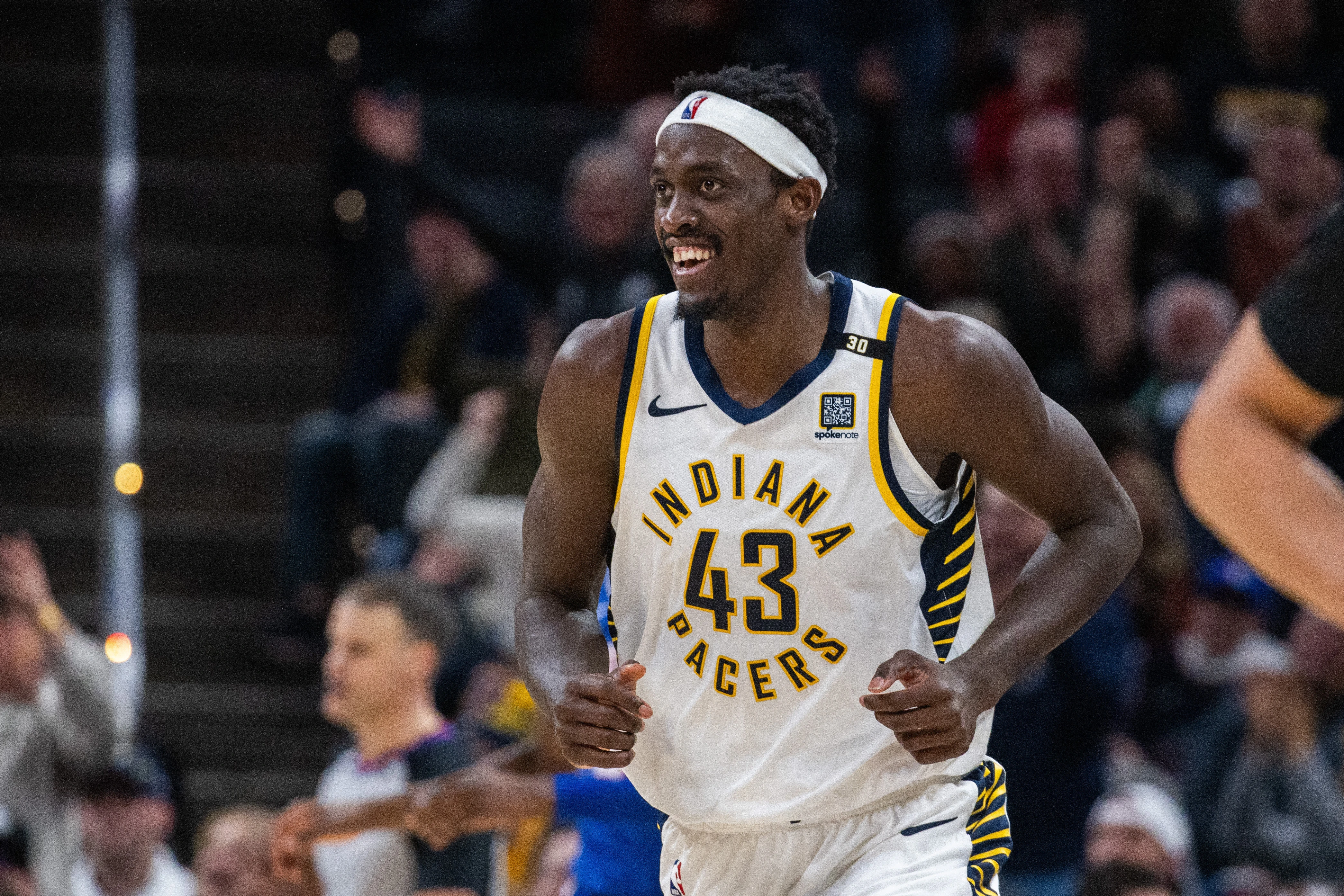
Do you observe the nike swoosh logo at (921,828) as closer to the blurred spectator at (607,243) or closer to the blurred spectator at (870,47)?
the blurred spectator at (607,243)

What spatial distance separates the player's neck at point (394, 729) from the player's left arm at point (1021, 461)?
2972 millimetres

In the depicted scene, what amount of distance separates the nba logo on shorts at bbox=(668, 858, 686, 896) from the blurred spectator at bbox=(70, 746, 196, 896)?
156 inches

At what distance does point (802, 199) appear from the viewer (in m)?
3.56

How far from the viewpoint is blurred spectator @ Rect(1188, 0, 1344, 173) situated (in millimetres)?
9680

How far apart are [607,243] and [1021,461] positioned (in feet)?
17.3

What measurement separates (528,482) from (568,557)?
176 inches

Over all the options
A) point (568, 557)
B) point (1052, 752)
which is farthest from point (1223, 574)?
point (568, 557)

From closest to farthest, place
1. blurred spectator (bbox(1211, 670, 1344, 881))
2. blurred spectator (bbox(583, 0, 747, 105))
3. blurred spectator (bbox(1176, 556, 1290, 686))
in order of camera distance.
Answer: blurred spectator (bbox(1211, 670, 1344, 881)) < blurred spectator (bbox(1176, 556, 1290, 686)) < blurred spectator (bbox(583, 0, 747, 105))

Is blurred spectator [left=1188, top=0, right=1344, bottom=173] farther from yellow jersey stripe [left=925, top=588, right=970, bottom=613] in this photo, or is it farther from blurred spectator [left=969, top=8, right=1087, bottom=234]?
yellow jersey stripe [left=925, top=588, right=970, bottom=613]

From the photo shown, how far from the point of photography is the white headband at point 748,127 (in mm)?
3461

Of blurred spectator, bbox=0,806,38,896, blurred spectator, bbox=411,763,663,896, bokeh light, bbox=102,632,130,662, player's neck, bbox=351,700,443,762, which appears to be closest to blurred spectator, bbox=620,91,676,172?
bokeh light, bbox=102,632,130,662

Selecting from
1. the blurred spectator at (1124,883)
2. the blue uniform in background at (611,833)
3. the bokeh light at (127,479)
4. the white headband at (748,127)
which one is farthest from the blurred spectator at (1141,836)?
the bokeh light at (127,479)

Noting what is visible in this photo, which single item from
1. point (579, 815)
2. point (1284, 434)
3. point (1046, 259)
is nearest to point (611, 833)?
point (579, 815)

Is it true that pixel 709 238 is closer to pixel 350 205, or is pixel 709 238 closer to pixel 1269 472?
pixel 1269 472
